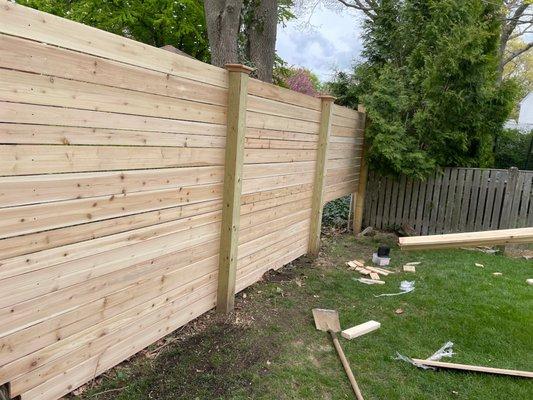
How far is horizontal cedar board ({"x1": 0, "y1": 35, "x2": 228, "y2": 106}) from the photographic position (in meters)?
1.84

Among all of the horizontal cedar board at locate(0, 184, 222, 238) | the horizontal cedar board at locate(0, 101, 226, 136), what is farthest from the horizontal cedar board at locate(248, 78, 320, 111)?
the horizontal cedar board at locate(0, 184, 222, 238)

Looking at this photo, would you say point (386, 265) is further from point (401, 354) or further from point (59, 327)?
point (59, 327)

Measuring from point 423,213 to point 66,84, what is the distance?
6.91 metres

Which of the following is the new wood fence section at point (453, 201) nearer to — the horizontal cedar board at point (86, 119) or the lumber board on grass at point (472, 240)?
the lumber board on grass at point (472, 240)

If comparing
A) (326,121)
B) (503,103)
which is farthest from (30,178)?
(503,103)

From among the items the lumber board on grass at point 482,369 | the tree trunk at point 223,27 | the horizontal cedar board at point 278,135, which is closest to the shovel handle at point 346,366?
the lumber board on grass at point 482,369

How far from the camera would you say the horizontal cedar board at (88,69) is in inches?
72.6

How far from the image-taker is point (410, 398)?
2783 millimetres

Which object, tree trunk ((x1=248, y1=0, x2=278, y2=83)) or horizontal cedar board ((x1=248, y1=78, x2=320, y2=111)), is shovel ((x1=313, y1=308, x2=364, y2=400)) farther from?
tree trunk ((x1=248, y1=0, x2=278, y2=83))

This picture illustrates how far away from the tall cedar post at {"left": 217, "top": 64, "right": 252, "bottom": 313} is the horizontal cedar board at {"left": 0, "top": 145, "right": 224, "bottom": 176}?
39 centimetres

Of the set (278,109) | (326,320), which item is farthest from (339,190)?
(326,320)

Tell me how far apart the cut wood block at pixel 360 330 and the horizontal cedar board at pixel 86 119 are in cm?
213

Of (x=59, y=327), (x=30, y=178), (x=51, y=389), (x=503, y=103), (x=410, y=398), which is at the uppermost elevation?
(x=503, y=103)

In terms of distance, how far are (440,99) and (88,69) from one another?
20.2 ft
